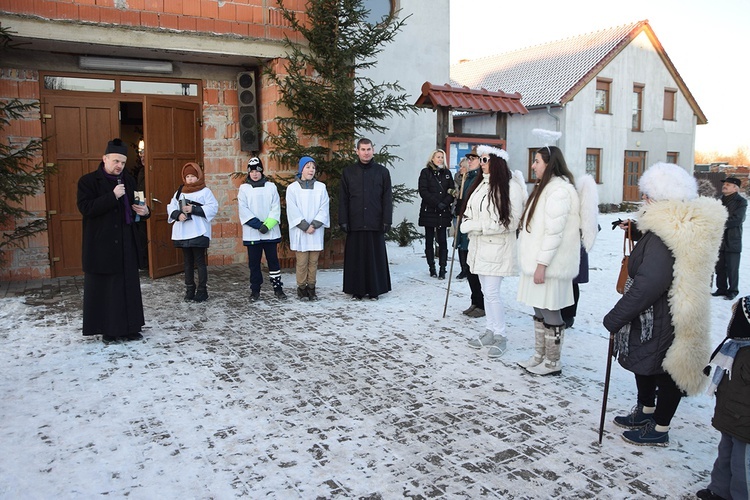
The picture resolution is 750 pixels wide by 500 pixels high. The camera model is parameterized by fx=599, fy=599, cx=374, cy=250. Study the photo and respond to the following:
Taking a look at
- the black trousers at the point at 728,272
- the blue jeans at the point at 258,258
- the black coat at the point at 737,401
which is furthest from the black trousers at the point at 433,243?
the black coat at the point at 737,401

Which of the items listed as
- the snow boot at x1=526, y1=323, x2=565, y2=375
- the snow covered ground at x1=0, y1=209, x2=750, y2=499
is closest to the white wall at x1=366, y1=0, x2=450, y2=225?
the snow covered ground at x1=0, y1=209, x2=750, y2=499

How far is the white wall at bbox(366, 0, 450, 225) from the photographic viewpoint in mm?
14307

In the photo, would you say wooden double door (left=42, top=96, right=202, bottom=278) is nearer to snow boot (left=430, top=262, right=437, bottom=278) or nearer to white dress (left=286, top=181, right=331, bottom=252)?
white dress (left=286, top=181, right=331, bottom=252)

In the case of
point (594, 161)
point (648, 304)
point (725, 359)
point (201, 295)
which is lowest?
point (201, 295)

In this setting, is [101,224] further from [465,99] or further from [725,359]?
[465,99]

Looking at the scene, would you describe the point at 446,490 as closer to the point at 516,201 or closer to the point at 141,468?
the point at 141,468

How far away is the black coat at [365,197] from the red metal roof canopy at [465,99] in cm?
427

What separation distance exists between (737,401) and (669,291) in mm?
795

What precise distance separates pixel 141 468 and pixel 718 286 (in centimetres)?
794

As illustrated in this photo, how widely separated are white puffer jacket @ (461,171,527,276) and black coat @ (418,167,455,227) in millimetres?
3307

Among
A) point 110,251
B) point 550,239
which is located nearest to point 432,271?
point 550,239

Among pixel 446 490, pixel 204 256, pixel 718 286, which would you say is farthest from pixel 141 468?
pixel 718 286

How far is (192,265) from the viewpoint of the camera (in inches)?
305

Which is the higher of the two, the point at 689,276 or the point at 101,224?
the point at 101,224
